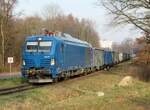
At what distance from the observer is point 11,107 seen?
51.3ft

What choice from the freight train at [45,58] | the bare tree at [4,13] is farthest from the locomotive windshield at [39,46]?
the bare tree at [4,13]

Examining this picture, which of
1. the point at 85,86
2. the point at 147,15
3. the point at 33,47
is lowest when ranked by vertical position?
the point at 85,86

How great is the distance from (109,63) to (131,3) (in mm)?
30210

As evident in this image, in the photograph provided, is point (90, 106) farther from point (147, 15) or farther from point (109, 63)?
point (109, 63)

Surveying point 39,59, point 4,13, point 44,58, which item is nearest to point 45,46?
point 44,58

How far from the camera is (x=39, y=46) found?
1126 inches

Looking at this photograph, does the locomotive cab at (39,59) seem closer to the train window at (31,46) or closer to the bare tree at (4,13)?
the train window at (31,46)

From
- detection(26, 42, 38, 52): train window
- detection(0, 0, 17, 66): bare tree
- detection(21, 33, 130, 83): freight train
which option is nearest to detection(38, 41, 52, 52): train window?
detection(21, 33, 130, 83): freight train

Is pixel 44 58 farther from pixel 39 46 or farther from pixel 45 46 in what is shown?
pixel 39 46

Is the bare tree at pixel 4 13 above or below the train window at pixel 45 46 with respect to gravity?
above

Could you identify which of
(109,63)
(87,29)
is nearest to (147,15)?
(109,63)

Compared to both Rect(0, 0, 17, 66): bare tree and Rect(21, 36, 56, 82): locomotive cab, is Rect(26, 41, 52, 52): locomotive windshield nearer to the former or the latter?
Rect(21, 36, 56, 82): locomotive cab

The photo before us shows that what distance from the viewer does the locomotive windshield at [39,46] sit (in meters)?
28.3

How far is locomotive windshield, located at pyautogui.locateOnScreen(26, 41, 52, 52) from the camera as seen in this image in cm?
2834
